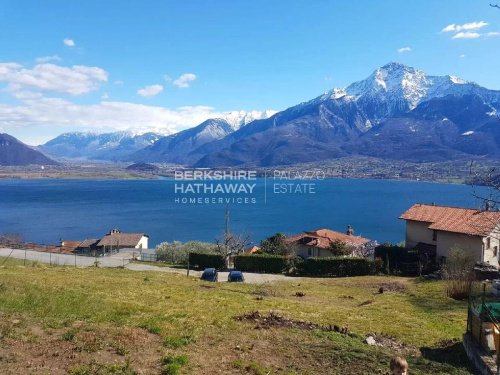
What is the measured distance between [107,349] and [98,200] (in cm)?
19273

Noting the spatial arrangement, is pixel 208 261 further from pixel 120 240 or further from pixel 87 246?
pixel 87 246

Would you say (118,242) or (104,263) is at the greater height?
(104,263)

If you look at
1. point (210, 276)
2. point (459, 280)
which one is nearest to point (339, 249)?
point (210, 276)

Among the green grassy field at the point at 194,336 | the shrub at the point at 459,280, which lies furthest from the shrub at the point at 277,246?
the green grassy field at the point at 194,336

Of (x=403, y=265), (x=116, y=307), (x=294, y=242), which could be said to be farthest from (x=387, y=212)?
(x=116, y=307)

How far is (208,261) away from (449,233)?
23.5 metres

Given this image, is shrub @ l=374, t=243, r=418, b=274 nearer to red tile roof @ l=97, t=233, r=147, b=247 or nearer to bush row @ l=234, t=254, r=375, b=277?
bush row @ l=234, t=254, r=375, b=277

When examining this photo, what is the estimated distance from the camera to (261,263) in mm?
44031

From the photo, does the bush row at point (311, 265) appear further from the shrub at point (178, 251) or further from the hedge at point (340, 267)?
the shrub at point (178, 251)

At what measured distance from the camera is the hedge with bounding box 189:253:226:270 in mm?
45938

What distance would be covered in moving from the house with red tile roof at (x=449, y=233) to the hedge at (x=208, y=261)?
765 inches

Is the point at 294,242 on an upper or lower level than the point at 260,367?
lower

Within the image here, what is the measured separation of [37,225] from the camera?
120 metres

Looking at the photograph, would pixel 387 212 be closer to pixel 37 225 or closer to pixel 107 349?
pixel 37 225
